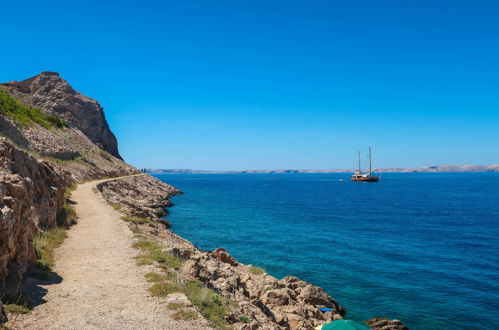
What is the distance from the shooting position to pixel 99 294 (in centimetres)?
1141

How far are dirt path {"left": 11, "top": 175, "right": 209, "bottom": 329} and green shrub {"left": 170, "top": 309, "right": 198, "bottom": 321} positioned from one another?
193 mm

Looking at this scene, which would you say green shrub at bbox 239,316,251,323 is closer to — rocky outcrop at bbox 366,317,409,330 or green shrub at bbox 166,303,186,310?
green shrub at bbox 166,303,186,310

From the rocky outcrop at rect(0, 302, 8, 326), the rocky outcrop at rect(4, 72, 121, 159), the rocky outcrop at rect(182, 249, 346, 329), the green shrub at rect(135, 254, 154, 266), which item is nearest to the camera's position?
the rocky outcrop at rect(0, 302, 8, 326)

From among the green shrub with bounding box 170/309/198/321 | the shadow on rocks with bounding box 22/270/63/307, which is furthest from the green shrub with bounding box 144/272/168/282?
the shadow on rocks with bounding box 22/270/63/307

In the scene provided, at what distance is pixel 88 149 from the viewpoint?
3120 inches

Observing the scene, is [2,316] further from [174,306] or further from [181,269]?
[181,269]

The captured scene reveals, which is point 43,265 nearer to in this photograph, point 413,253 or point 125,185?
point 413,253

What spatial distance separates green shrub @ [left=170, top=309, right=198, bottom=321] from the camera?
10000 millimetres

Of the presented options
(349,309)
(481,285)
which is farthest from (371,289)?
(481,285)

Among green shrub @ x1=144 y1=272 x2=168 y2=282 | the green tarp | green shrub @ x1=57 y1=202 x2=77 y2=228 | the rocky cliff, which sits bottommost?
the green tarp

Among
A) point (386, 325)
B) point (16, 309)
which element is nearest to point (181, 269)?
point (16, 309)

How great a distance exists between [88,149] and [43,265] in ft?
237

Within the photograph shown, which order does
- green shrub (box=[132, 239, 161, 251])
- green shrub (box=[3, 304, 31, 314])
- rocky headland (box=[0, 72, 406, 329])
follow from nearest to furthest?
green shrub (box=[3, 304, 31, 314])
rocky headland (box=[0, 72, 406, 329])
green shrub (box=[132, 239, 161, 251])

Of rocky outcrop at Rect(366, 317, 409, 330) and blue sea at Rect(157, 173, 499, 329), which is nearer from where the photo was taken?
rocky outcrop at Rect(366, 317, 409, 330)
